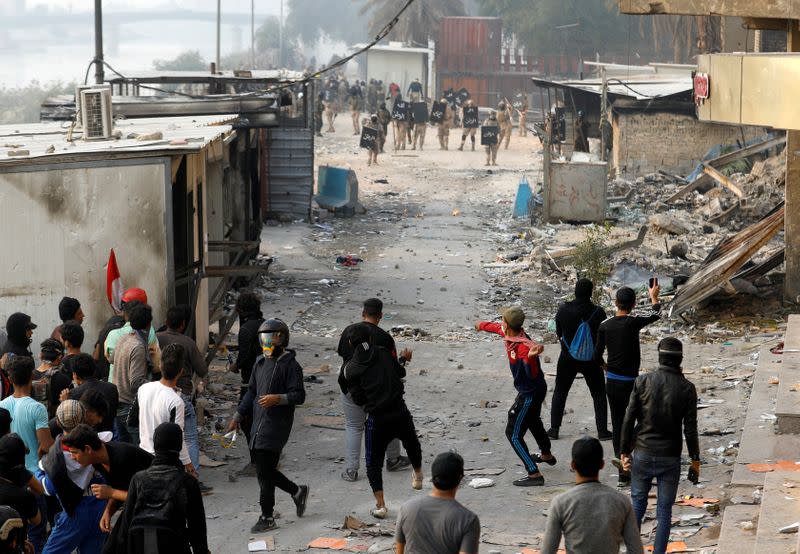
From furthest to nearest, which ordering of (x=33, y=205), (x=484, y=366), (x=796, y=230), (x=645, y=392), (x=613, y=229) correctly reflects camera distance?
(x=613, y=229) < (x=796, y=230) < (x=484, y=366) < (x=33, y=205) < (x=645, y=392)

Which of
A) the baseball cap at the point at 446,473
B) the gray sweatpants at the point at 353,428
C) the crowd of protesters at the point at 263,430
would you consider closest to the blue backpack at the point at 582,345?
the crowd of protesters at the point at 263,430

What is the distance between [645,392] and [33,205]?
200 inches

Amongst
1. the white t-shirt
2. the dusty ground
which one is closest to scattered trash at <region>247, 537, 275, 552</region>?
the dusty ground

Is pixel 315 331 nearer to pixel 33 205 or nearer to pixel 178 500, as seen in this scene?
pixel 33 205

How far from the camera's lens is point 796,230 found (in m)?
14.3

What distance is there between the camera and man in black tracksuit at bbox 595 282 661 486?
840cm

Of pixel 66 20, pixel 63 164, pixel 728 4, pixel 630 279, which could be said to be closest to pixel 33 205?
pixel 63 164

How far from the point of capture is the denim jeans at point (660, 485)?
674 cm

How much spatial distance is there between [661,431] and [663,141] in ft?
73.1

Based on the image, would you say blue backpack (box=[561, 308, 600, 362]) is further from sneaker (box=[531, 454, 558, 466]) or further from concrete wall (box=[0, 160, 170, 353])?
concrete wall (box=[0, 160, 170, 353])

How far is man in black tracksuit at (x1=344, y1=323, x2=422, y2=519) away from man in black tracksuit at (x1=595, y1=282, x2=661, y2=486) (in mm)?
1475

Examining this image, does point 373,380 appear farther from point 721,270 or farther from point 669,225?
point 669,225

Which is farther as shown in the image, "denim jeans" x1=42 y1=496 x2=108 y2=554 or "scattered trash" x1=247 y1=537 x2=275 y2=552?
"scattered trash" x1=247 y1=537 x2=275 y2=552

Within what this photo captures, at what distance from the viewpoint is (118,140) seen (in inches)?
439
